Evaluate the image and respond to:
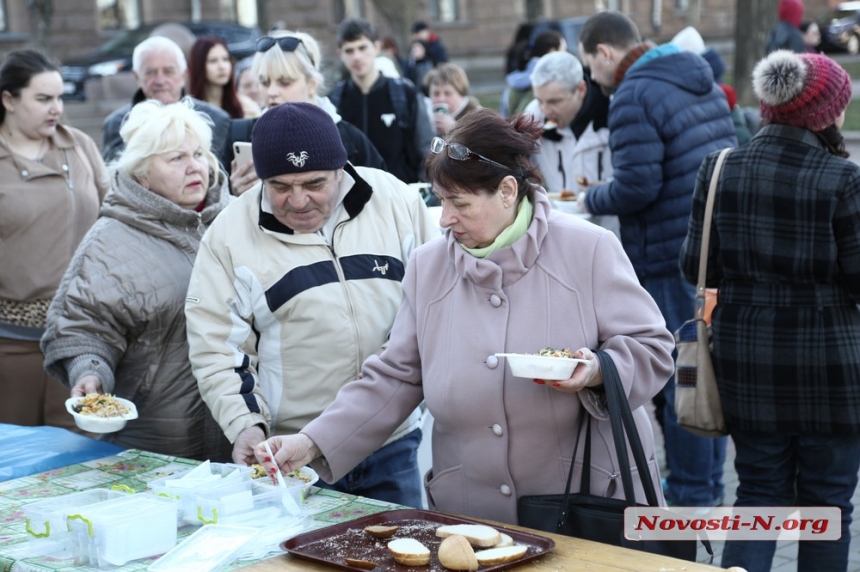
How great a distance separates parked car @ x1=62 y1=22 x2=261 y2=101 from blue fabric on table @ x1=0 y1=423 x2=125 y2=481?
1521 centimetres

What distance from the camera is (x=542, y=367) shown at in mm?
2637

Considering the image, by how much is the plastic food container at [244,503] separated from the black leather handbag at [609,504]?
25.5 inches

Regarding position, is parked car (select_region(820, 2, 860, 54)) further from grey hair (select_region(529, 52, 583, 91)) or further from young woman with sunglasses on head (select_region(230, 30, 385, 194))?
young woman with sunglasses on head (select_region(230, 30, 385, 194))

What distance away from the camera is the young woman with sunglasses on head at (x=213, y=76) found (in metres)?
6.51

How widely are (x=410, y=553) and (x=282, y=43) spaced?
121 inches

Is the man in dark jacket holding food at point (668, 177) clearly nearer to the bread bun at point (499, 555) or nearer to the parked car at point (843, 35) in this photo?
the bread bun at point (499, 555)

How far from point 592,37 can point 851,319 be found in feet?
7.73

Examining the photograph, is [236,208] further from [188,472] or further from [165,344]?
[188,472]

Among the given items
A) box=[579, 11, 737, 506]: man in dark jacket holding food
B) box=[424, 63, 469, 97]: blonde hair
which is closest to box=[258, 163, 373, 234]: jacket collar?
box=[579, 11, 737, 506]: man in dark jacket holding food

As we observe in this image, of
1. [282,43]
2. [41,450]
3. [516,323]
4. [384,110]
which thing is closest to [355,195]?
[516,323]

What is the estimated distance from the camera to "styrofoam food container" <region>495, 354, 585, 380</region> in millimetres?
2635

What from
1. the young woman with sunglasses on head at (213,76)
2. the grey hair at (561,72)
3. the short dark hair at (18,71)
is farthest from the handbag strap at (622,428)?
the young woman with sunglasses on head at (213,76)

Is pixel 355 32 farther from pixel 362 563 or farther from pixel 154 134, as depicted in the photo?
pixel 362 563

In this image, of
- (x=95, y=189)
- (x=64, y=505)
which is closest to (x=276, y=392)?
(x=64, y=505)
